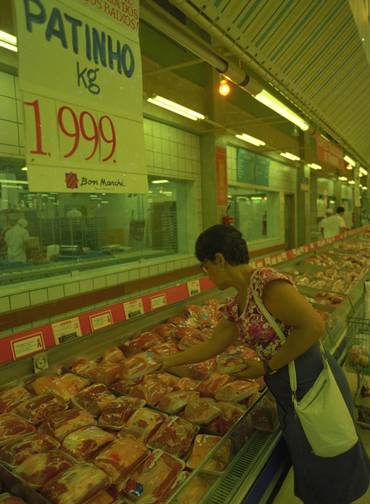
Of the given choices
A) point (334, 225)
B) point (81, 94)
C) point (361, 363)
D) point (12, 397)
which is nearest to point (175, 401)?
point (12, 397)

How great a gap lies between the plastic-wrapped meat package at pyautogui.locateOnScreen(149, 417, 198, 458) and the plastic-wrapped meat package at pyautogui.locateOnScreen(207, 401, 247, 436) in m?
0.10

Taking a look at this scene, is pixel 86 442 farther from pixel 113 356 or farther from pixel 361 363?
pixel 361 363

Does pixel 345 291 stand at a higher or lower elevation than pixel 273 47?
lower

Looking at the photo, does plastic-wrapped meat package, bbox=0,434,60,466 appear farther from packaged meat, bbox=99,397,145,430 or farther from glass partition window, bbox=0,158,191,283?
glass partition window, bbox=0,158,191,283

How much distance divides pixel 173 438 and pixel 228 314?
647 mm

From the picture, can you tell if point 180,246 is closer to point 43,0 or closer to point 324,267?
point 324,267

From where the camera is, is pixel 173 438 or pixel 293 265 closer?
pixel 173 438

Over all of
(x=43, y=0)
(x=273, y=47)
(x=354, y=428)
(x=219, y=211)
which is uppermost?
(x=273, y=47)

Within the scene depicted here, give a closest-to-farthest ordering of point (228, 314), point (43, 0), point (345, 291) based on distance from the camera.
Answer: point (43, 0), point (228, 314), point (345, 291)

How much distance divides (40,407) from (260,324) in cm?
120

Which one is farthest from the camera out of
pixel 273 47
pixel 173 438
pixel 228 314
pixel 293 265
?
pixel 293 265

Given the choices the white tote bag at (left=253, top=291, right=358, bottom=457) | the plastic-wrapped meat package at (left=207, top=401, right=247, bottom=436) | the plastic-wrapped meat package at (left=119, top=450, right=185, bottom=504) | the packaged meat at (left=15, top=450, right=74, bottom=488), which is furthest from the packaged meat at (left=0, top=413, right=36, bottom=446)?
the white tote bag at (left=253, top=291, right=358, bottom=457)

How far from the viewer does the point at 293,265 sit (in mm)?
6105

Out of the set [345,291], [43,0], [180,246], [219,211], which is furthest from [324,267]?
[43,0]
